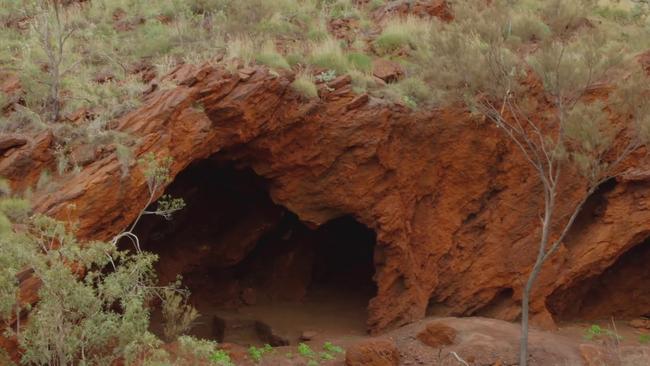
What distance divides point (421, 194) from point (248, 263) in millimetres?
4194

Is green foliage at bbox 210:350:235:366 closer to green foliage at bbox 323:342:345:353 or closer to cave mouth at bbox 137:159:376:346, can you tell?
green foliage at bbox 323:342:345:353

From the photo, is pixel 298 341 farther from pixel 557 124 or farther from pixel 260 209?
pixel 557 124

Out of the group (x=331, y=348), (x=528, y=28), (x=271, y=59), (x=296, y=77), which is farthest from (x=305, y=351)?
(x=528, y=28)

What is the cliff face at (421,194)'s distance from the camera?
11602mm

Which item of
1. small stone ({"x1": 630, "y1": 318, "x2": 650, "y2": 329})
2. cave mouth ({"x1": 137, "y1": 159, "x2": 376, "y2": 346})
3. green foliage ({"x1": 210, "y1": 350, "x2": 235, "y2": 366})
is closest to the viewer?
green foliage ({"x1": 210, "y1": 350, "x2": 235, "y2": 366})

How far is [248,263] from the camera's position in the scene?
49.0 ft

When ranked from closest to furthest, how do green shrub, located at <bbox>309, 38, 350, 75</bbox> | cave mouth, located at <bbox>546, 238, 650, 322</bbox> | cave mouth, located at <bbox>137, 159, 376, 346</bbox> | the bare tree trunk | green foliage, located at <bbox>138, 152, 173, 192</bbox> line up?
green foliage, located at <bbox>138, 152, 173, 192</bbox>
the bare tree trunk
green shrub, located at <bbox>309, 38, 350, 75</bbox>
cave mouth, located at <bbox>137, 159, 376, 346</bbox>
cave mouth, located at <bbox>546, 238, 650, 322</bbox>

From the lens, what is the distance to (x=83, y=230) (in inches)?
352

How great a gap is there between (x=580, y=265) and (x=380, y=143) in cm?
415

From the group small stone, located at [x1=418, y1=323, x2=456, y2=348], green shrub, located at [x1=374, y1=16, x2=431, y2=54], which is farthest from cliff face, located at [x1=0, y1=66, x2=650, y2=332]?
green shrub, located at [x1=374, y1=16, x2=431, y2=54]

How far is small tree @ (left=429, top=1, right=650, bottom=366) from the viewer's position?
11398mm

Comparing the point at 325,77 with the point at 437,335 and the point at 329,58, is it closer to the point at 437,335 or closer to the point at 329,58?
the point at 329,58

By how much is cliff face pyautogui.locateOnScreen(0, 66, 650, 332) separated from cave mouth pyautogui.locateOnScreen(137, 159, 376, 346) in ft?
3.79

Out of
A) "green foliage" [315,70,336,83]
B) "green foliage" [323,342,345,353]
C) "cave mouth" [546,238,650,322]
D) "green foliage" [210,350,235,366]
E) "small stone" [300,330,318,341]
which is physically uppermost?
"green foliage" [315,70,336,83]
